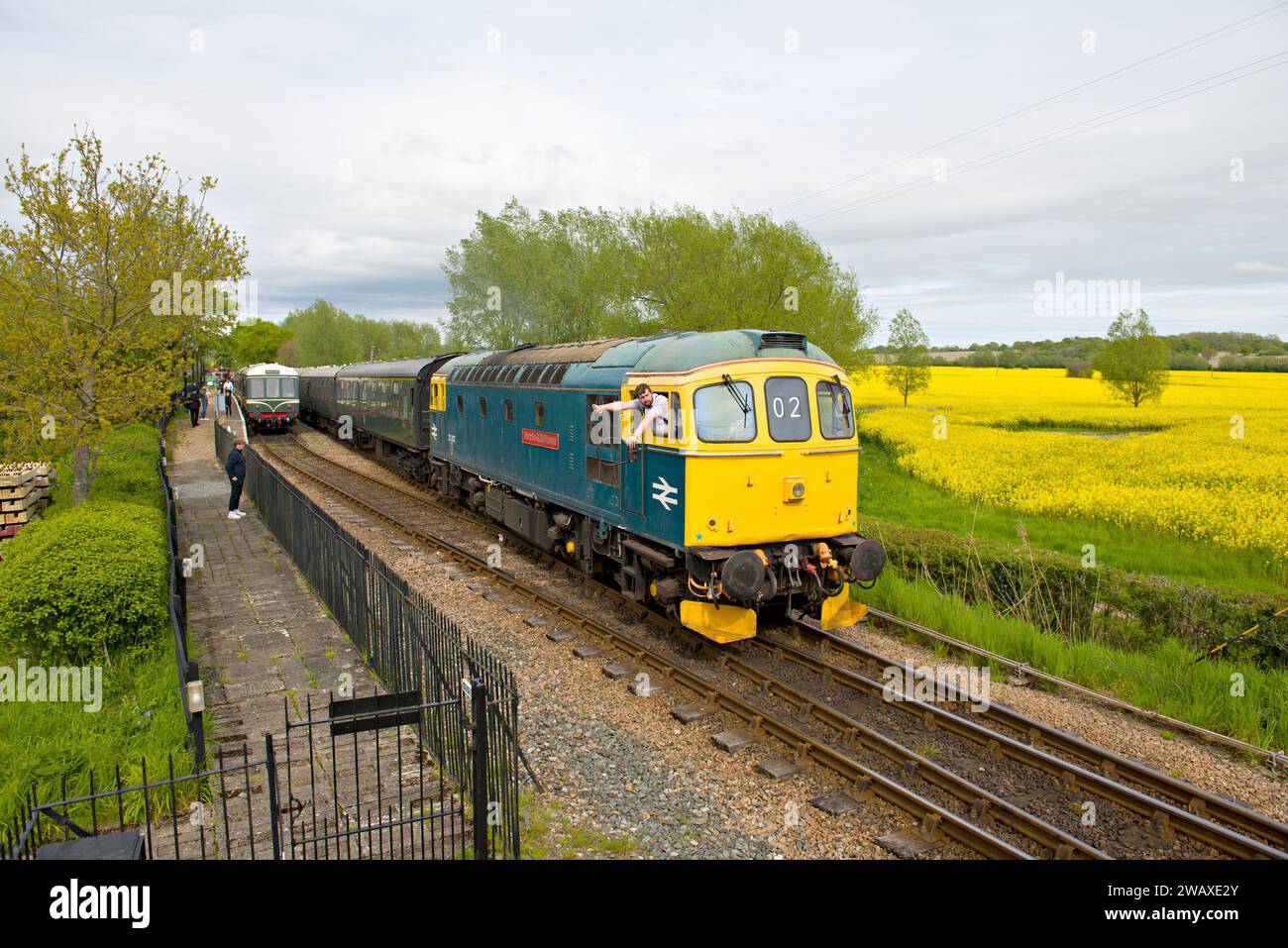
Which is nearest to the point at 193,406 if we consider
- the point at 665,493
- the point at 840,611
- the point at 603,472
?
the point at 603,472

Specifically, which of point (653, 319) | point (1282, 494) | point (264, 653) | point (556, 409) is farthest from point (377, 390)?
point (1282, 494)

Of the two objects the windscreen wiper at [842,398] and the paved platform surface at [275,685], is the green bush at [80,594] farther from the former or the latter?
the windscreen wiper at [842,398]

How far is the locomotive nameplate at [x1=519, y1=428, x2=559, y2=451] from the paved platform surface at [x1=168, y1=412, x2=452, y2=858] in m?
4.21

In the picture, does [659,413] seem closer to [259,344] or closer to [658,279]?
[658,279]

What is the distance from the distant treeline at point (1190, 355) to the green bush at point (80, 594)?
52369 millimetres

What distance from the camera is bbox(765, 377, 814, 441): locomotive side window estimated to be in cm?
971

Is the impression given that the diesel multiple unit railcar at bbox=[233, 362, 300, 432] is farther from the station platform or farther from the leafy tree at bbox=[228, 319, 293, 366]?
the leafy tree at bbox=[228, 319, 293, 366]

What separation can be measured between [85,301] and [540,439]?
26.2 feet

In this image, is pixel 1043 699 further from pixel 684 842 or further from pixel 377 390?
pixel 377 390

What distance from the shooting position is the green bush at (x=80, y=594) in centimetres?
855

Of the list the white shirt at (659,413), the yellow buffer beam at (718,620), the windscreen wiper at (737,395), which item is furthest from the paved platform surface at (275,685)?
the windscreen wiper at (737,395)

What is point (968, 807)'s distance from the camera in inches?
271

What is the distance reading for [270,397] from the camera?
37562 millimetres

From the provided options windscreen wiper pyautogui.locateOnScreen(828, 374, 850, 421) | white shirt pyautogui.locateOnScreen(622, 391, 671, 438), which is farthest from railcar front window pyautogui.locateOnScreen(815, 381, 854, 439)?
white shirt pyautogui.locateOnScreen(622, 391, 671, 438)
